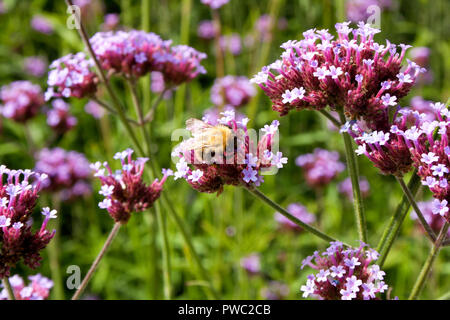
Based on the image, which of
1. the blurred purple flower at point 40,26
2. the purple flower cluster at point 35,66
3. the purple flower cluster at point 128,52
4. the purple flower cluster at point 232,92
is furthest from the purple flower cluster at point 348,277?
the blurred purple flower at point 40,26

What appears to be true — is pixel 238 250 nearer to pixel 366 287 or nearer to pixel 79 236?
pixel 79 236

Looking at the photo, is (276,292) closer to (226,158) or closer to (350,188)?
(350,188)

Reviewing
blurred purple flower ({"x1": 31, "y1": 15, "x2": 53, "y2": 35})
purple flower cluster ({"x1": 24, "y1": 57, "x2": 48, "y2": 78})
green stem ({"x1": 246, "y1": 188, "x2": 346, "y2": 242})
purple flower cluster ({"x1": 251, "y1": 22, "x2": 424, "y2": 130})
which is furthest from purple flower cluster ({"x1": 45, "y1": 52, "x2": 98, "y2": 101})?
blurred purple flower ({"x1": 31, "y1": 15, "x2": 53, "y2": 35})

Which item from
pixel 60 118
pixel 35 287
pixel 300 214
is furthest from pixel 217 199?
pixel 35 287

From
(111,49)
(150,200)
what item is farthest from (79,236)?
(150,200)

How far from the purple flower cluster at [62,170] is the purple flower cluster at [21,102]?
27 centimetres

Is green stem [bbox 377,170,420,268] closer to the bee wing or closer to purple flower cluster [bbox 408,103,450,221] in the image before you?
purple flower cluster [bbox 408,103,450,221]

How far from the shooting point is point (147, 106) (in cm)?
293

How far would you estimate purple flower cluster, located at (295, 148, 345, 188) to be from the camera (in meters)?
3.72

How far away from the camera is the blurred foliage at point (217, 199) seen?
3428 mm

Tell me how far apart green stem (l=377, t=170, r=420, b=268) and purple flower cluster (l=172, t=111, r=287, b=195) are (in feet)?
1.23

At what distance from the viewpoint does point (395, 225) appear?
1593mm

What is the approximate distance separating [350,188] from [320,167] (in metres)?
0.36
